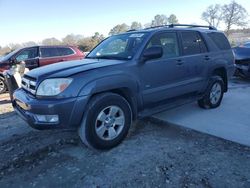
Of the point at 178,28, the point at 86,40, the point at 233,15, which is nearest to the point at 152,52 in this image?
the point at 178,28

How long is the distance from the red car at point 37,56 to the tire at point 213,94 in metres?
5.11

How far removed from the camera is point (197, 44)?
5.37m

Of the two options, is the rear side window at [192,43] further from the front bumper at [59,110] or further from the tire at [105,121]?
the front bumper at [59,110]

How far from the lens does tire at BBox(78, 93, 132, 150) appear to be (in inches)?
142

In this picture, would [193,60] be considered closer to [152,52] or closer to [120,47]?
[152,52]

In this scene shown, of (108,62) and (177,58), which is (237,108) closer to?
(177,58)

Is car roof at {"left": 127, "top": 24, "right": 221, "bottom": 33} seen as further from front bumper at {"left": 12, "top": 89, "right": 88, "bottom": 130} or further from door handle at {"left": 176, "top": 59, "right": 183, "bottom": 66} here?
front bumper at {"left": 12, "top": 89, "right": 88, "bottom": 130}

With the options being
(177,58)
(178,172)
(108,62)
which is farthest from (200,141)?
(108,62)

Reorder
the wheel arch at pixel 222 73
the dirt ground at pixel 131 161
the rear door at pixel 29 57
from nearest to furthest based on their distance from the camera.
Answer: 1. the dirt ground at pixel 131 161
2. the wheel arch at pixel 222 73
3. the rear door at pixel 29 57

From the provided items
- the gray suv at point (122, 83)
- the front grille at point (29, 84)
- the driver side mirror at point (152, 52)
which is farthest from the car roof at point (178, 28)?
the front grille at point (29, 84)

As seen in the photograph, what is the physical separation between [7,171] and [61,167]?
71 cm

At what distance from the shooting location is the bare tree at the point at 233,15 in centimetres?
4724

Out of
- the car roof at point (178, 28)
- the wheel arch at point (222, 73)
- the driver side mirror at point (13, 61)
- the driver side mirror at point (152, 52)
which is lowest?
the wheel arch at point (222, 73)

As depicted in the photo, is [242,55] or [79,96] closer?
[79,96]
